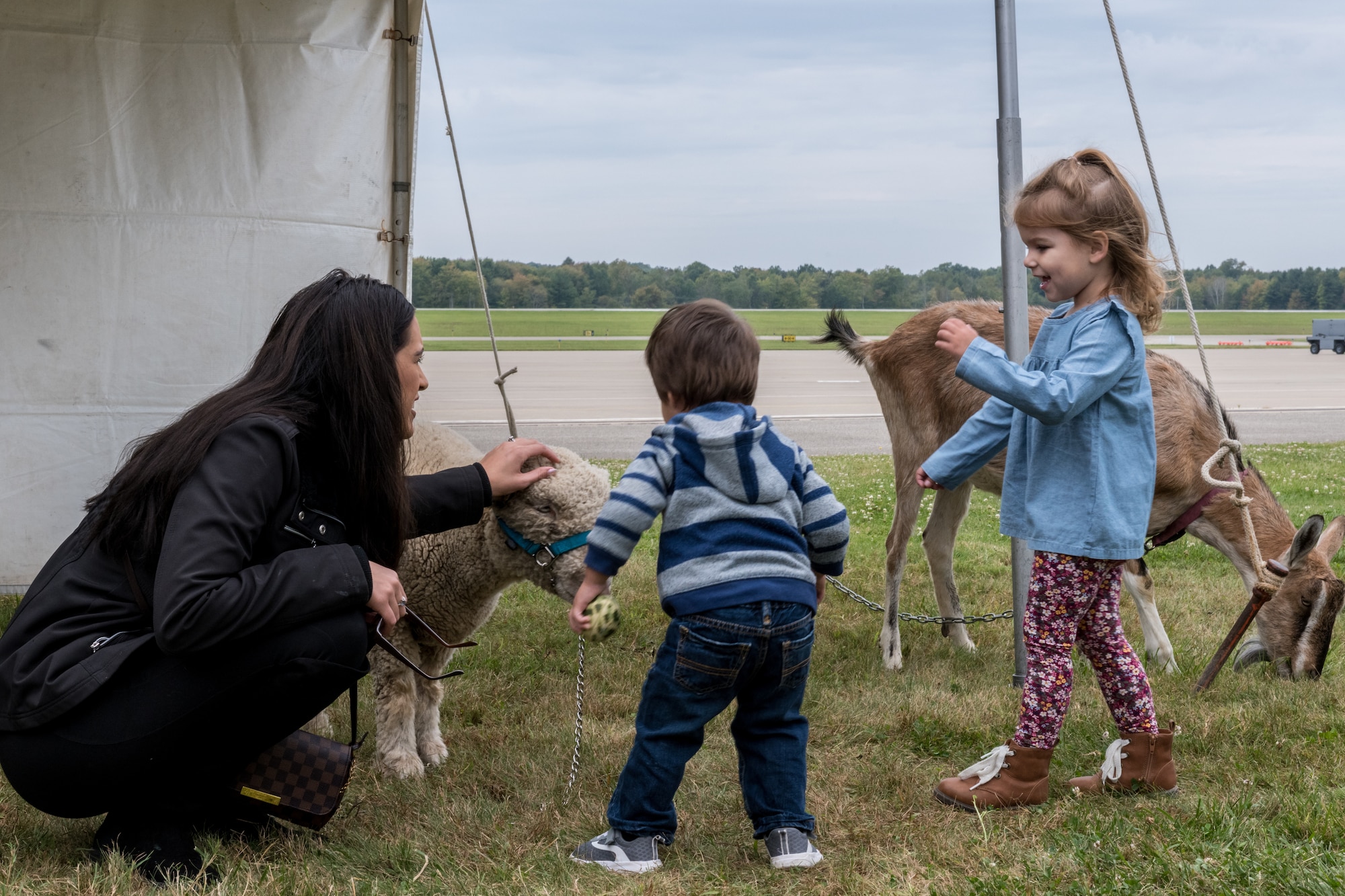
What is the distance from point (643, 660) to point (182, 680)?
278cm

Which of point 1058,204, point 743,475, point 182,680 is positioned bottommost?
point 182,680

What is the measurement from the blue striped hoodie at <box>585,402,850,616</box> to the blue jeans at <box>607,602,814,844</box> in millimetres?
62

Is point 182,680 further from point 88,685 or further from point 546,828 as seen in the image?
point 546,828

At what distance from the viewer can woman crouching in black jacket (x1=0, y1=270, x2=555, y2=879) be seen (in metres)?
2.69

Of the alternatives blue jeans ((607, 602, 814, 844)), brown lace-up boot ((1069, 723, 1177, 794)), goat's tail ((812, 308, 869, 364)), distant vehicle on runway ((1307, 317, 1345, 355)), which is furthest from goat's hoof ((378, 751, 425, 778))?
distant vehicle on runway ((1307, 317, 1345, 355))

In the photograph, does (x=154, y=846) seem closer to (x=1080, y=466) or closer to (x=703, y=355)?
(x=703, y=355)

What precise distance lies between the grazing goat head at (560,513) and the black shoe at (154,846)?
4.03ft

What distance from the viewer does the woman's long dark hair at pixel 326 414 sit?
110 inches

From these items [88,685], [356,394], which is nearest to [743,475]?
[356,394]

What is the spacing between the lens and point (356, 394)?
2955mm

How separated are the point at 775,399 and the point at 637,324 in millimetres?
53161

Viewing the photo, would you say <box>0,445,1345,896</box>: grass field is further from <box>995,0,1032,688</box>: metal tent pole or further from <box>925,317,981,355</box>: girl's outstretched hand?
<box>925,317,981,355</box>: girl's outstretched hand

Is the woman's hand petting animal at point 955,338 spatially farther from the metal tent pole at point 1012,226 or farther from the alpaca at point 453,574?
the metal tent pole at point 1012,226

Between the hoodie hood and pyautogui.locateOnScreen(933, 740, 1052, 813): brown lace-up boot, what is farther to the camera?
pyautogui.locateOnScreen(933, 740, 1052, 813): brown lace-up boot
